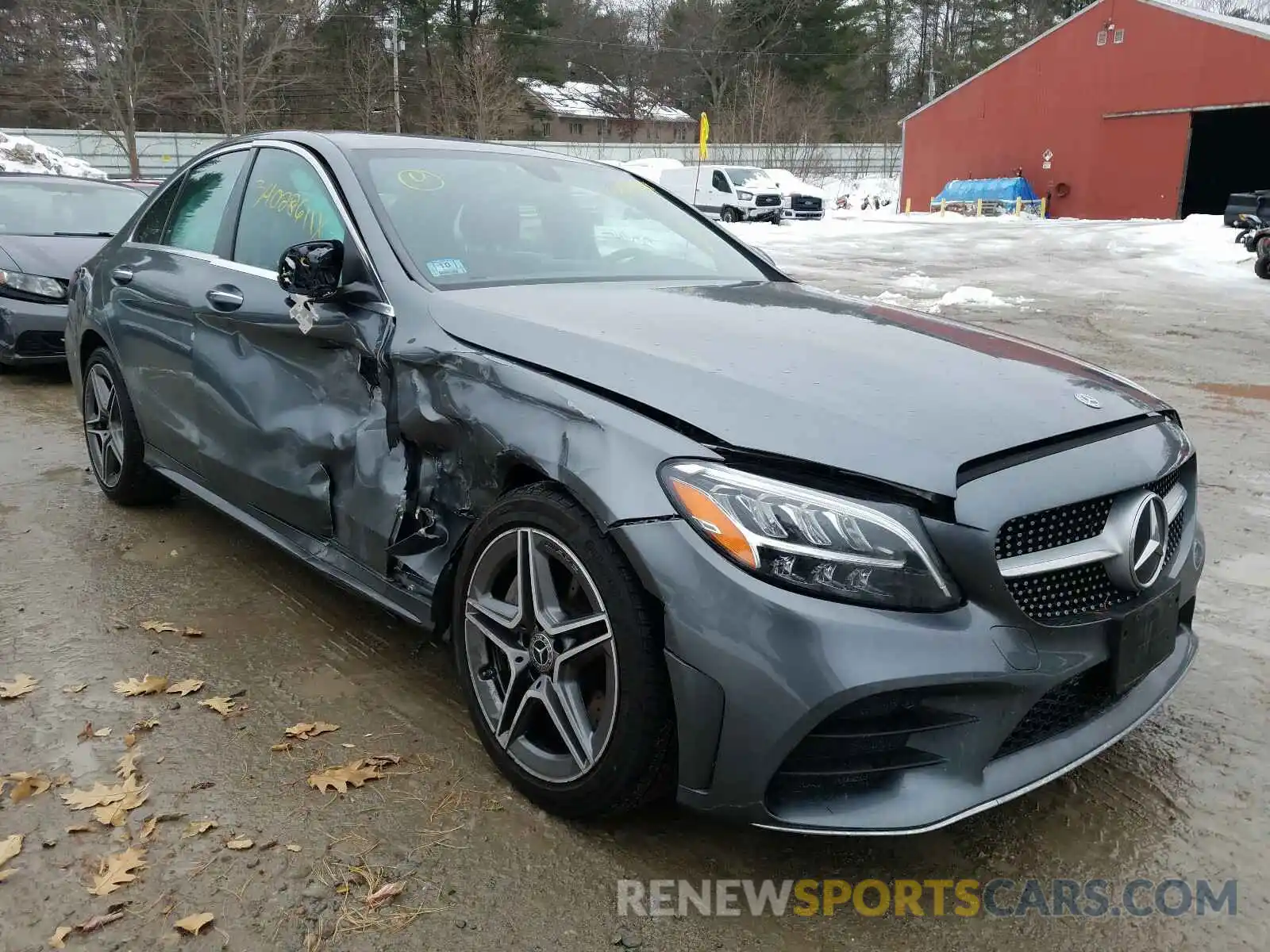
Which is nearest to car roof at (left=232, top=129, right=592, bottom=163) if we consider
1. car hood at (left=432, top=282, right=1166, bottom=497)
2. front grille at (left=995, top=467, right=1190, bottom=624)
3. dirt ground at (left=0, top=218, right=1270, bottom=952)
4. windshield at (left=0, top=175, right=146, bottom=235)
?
car hood at (left=432, top=282, right=1166, bottom=497)

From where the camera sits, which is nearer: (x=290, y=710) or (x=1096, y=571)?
(x=1096, y=571)

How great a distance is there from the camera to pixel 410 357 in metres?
2.75

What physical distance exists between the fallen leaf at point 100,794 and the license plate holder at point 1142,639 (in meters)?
2.37

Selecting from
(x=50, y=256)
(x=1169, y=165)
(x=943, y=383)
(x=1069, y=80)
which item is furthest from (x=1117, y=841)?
(x=1069, y=80)

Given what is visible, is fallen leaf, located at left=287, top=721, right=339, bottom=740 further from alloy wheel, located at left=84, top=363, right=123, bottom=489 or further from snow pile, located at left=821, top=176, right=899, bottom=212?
snow pile, located at left=821, top=176, right=899, bottom=212

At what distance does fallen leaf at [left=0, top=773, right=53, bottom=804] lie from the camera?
255 centimetres

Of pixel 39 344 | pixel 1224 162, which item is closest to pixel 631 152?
pixel 1224 162

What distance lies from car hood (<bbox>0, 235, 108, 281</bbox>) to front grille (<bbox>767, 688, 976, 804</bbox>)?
7.40 m

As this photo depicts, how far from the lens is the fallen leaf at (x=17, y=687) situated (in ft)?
9.99

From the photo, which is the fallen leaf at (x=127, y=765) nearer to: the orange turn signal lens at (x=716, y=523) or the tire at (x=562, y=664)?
the tire at (x=562, y=664)

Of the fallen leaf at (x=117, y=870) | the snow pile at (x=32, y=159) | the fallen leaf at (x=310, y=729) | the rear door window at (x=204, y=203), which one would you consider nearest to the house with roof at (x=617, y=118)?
the snow pile at (x=32, y=159)

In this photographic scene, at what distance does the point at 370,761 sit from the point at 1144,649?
6.35 ft

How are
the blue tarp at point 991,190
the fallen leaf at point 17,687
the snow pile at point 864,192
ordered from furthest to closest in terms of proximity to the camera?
the snow pile at point 864,192
the blue tarp at point 991,190
the fallen leaf at point 17,687

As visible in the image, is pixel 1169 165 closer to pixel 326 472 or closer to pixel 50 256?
pixel 50 256
